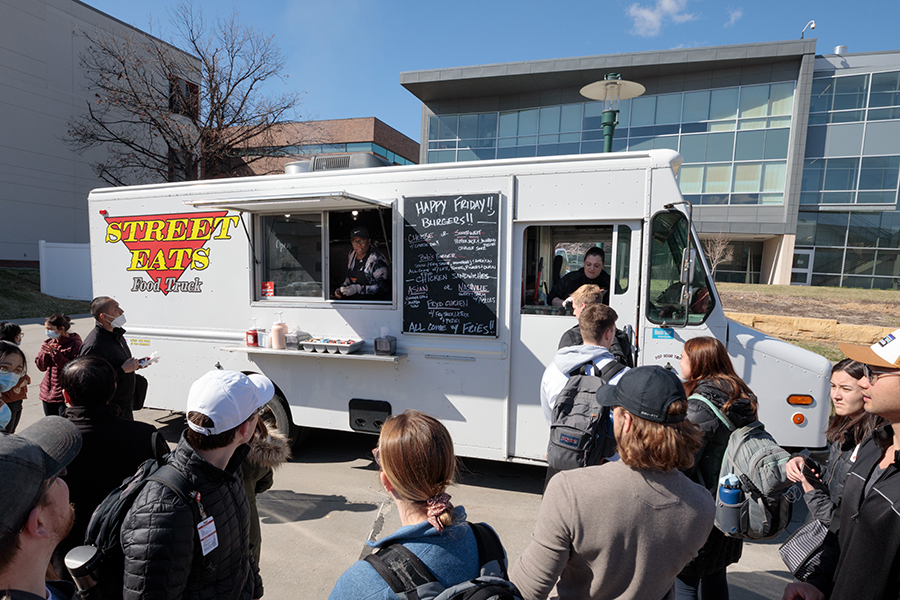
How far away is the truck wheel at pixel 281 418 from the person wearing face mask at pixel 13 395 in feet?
6.55

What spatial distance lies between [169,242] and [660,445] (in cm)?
559

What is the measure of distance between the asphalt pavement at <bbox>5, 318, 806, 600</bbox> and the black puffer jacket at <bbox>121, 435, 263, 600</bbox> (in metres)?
1.61

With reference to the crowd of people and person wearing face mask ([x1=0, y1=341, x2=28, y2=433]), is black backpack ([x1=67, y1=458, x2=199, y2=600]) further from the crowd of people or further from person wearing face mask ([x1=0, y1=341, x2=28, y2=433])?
person wearing face mask ([x1=0, y1=341, x2=28, y2=433])

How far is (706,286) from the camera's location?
4.08 meters

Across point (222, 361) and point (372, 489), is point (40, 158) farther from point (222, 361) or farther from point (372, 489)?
point (372, 489)

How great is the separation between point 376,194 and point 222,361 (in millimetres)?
2553

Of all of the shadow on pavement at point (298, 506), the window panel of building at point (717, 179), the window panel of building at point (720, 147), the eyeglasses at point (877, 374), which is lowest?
the shadow on pavement at point (298, 506)

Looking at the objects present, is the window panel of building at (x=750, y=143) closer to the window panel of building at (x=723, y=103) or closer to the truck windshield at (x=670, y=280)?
the window panel of building at (x=723, y=103)

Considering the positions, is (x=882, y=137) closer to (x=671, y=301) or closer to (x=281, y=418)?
(x=671, y=301)

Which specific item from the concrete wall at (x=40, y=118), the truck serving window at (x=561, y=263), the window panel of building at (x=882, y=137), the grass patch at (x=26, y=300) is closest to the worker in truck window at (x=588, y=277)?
the truck serving window at (x=561, y=263)

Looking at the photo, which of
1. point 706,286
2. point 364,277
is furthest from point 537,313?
point 364,277

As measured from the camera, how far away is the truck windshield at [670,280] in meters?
4.02

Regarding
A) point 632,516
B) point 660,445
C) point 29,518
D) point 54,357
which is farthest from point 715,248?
point 29,518

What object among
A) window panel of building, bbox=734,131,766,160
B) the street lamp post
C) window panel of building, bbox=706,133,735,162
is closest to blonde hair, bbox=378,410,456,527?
the street lamp post
